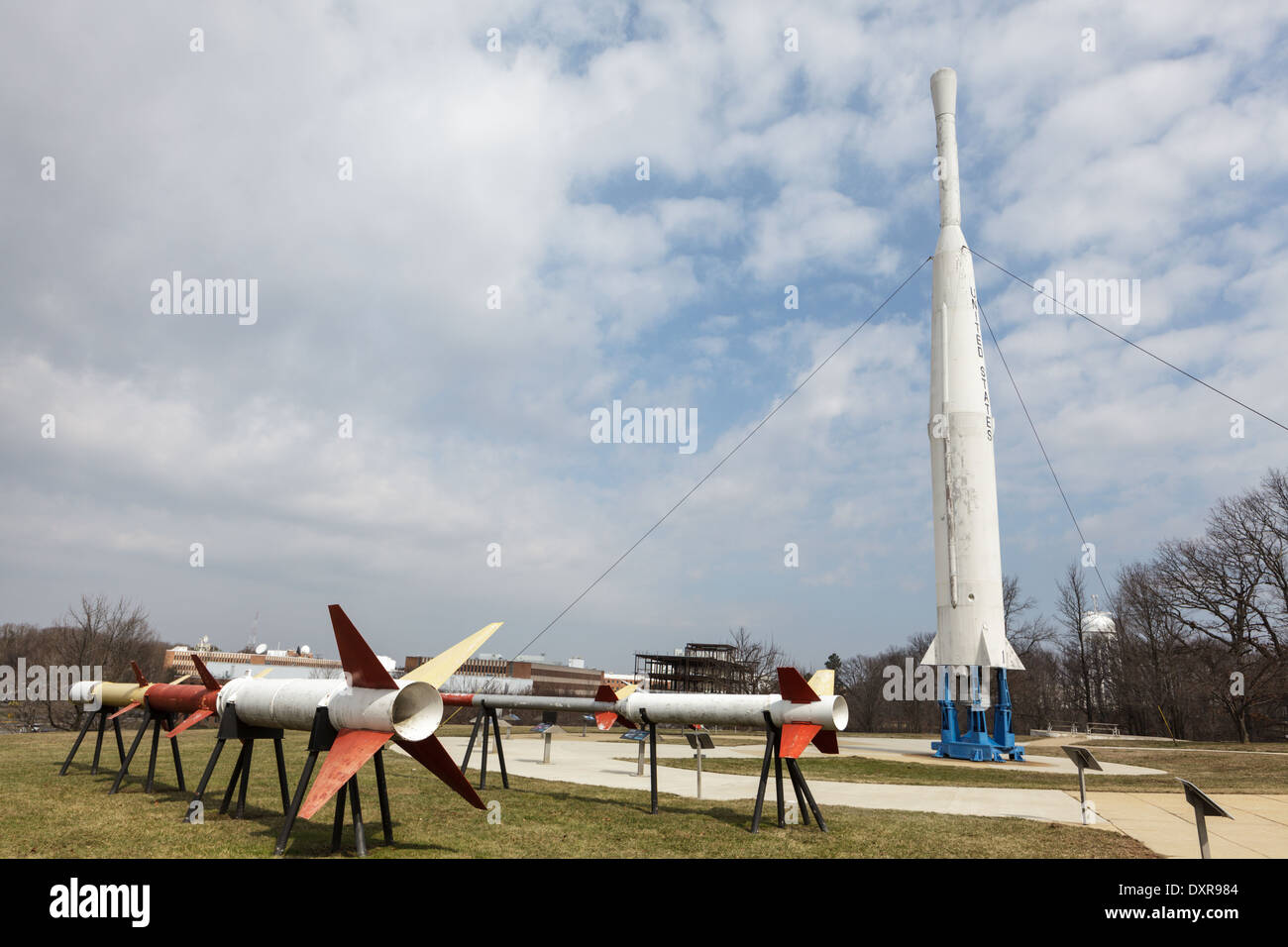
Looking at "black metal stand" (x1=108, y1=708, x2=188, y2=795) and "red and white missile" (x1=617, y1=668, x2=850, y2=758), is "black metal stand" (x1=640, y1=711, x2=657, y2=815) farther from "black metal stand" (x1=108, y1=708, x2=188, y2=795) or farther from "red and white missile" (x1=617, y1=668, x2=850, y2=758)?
"black metal stand" (x1=108, y1=708, x2=188, y2=795)

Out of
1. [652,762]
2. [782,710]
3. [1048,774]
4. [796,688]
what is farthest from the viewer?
[1048,774]

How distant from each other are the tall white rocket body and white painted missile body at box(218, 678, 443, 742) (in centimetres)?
1860

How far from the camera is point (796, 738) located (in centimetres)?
1064

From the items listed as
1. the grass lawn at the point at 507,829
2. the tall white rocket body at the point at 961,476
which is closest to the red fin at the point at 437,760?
the grass lawn at the point at 507,829

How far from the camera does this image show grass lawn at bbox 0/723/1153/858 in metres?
8.75

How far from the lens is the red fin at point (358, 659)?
305 inches

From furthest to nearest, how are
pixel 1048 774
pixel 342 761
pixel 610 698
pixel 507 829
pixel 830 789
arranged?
pixel 1048 774, pixel 830 789, pixel 610 698, pixel 507 829, pixel 342 761

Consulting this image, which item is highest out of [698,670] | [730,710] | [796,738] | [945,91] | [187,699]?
[945,91]

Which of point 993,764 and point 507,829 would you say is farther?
point 993,764

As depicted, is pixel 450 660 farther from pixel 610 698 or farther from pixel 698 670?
pixel 698 670

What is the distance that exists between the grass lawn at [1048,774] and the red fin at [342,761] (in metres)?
12.8

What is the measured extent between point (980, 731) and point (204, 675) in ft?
69.4

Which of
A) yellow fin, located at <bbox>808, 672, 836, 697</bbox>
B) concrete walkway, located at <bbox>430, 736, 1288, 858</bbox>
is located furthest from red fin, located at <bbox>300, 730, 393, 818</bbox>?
concrete walkway, located at <bbox>430, 736, 1288, 858</bbox>

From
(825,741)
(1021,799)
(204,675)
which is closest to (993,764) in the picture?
(1021,799)
